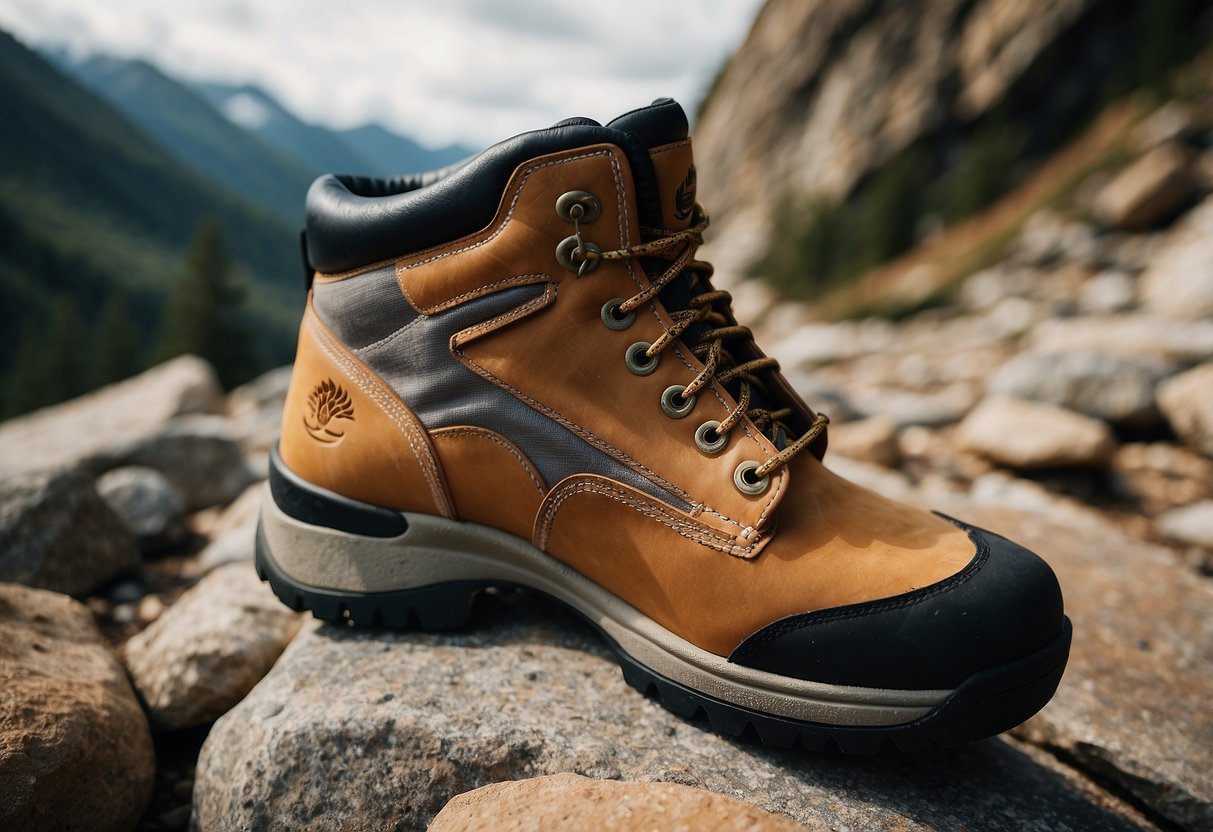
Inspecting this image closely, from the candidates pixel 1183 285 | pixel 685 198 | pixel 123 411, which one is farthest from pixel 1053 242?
pixel 685 198

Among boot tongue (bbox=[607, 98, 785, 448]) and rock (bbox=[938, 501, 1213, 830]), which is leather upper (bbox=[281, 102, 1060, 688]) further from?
rock (bbox=[938, 501, 1213, 830])

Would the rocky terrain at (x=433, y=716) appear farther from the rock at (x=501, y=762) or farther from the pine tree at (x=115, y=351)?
the pine tree at (x=115, y=351)

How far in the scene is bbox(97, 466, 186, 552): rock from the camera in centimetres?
334

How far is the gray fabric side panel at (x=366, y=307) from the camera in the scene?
1.92 metres

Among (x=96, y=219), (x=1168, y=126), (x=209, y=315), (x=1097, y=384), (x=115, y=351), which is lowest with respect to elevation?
(x=96, y=219)

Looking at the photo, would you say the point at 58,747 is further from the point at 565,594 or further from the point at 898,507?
the point at 898,507

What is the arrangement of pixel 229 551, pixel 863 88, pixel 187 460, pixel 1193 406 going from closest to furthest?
pixel 229 551 → pixel 187 460 → pixel 1193 406 → pixel 863 88

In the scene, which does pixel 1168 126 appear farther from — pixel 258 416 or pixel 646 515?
pixel 646 515

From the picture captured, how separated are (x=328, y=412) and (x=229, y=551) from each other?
1.52 m

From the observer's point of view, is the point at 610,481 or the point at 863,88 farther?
the point at 863,88

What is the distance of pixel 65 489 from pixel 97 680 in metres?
1.20

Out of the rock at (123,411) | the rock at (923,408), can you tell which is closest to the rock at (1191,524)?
the rock at (923,408)

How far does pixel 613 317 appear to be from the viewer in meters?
1.82

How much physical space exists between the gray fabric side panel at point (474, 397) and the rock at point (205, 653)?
2.92 ft
